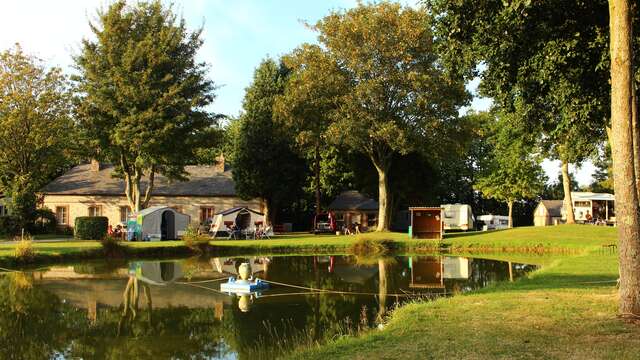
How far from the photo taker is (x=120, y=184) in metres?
44.7

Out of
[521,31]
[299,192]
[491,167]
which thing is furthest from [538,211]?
[521,31]

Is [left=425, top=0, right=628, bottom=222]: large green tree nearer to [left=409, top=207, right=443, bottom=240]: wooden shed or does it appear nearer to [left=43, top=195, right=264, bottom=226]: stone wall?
[left=409, top=207, right=443, bottom=240]: wooden shed

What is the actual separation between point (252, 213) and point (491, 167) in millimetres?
27085

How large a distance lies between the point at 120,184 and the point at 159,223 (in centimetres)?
1247

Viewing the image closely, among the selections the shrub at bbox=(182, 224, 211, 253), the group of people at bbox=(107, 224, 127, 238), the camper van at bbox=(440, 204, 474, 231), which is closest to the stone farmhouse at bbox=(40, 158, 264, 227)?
the group of people at bbox=(107, 224, 127, 238)

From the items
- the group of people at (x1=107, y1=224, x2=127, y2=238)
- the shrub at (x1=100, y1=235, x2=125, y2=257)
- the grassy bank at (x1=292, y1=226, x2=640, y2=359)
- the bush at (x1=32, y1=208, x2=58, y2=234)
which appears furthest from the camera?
the bush at (x1=32, y1=208, x2=58, y2=234)

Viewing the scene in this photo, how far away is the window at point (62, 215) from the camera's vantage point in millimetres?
42688

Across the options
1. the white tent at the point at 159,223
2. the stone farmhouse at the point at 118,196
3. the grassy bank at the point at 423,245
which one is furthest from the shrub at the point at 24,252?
the stone farmhouse at the point at 118,196

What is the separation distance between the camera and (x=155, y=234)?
3381 centimetres

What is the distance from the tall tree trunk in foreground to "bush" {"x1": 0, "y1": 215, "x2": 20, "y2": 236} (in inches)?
1419

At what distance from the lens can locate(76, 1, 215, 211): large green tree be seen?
33281mm

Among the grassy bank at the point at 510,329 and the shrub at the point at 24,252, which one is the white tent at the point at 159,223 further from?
the grassy bank at the point at 510,329

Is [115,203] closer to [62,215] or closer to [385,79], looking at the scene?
[62,215]

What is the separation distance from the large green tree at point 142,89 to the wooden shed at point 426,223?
555 inches
